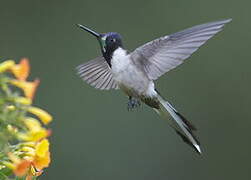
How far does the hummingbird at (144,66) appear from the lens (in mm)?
2676

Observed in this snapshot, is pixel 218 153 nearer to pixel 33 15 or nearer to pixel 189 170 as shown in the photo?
pixel 189 170

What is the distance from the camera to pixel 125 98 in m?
5.50

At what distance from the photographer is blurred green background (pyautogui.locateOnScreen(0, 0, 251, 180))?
5.40 metres

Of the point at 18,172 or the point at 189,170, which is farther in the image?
the point at 189,170

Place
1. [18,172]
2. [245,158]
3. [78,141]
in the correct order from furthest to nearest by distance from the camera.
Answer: [245,158] < [78,141] < [18,172]

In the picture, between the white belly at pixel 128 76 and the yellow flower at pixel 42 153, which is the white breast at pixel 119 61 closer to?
the white belly at pixel 128 76

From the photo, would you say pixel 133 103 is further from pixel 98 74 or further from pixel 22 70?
pixel 22 70

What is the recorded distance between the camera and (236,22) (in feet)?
19.4

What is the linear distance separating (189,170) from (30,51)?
2.14m

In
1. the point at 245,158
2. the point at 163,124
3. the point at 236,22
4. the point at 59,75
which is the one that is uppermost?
the point at 59,75

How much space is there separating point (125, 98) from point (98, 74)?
2405mm

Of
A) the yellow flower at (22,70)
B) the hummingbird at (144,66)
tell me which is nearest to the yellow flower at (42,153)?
the yellow flower at (22,70)

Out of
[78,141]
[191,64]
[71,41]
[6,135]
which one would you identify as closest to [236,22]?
[191,64]

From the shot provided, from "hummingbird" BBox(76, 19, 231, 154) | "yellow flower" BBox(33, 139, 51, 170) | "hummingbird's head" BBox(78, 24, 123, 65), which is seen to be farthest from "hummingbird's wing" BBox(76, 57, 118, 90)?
"yellow flower" BBox(33, 139, 51, 170)
